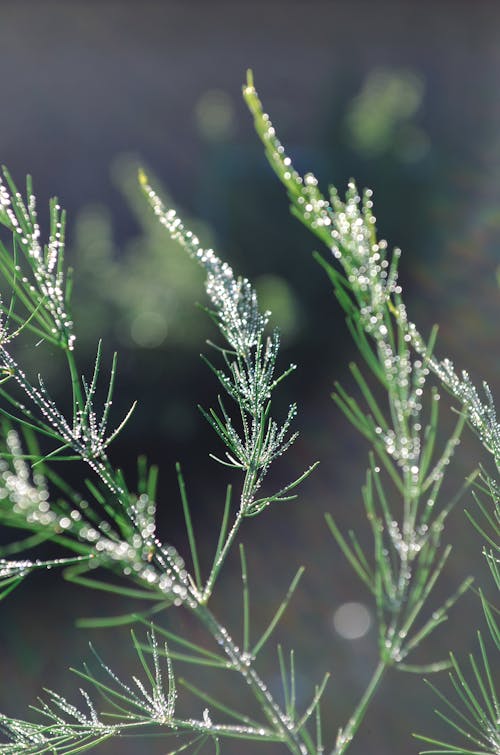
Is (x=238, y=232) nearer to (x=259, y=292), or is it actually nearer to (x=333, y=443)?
(x=259, y=292)

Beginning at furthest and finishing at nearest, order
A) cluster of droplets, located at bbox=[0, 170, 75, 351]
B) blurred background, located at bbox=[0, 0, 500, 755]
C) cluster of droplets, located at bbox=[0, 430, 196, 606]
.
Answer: blurred background, located at bbox=[0, 0, 500, 755]
cluster of droplets, located at bbox=[0, 170, 75, 351]
cluster of droplets, located at bbox=[0, 430, 196, 606]

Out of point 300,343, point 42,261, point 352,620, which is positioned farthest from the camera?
point 300,343

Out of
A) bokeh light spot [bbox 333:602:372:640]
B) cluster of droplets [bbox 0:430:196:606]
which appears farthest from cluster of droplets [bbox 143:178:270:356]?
bokeh light spot [bbox 333:602:372:640]

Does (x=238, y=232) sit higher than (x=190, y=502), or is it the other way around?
(x=238, y=232)

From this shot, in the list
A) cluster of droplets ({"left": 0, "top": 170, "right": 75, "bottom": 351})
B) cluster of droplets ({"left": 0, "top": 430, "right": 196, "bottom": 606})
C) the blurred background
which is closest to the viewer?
cluster of droplets ({"left": 0, "top": 430, "right": 196, "bottom": 606})

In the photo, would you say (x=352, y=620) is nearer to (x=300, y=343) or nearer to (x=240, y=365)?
(x=300, y=343)

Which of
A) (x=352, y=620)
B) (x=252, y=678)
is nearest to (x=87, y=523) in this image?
(x=252, y=678)

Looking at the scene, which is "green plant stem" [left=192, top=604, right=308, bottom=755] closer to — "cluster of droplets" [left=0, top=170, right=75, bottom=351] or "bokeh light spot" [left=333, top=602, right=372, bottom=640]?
"cluster of droplets" [left=0, top=170, right=75, bottom=351]

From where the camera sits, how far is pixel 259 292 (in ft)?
6.91

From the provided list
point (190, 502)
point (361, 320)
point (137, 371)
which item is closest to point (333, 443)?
point (190, 502)

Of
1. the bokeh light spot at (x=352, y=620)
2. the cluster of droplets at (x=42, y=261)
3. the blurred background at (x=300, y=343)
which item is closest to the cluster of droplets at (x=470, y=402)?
the cluster of droplets at (x=42, y=261)

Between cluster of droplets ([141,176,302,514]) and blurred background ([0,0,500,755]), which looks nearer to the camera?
cluster of droplets ([141,176,302,514])

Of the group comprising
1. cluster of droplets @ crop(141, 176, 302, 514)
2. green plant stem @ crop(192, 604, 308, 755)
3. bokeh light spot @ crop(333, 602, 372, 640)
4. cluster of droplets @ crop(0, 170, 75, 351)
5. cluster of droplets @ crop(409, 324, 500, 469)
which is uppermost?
cluster of droplets @ crop(0, 170, 75, 351)

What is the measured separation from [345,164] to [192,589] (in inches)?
87.2
